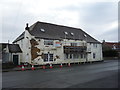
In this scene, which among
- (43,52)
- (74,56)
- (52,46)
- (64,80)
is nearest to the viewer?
(64,80)

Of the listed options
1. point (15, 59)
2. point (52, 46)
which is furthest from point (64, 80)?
point (15, 59)

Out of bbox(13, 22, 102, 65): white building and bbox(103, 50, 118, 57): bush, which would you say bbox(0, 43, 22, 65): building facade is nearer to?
bbox(13, 22, 102, 65): white building

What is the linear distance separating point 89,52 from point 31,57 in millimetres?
15149

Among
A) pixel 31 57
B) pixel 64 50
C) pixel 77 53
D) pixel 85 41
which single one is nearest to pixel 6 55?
pixel 31 57

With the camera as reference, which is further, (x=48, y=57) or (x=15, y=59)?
(x=48, y=57)

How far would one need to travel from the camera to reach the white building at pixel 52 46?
76.2 ft

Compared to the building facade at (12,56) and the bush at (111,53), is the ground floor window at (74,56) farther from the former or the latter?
the bush at (111,53)

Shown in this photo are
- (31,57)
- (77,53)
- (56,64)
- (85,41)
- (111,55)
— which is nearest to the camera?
(31,57)

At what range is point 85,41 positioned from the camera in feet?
99.7

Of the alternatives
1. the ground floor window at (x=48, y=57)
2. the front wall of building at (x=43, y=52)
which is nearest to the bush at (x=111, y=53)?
the front wall of building at (x=43, y=52)

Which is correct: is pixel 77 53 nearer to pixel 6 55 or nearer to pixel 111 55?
pixel 6 55

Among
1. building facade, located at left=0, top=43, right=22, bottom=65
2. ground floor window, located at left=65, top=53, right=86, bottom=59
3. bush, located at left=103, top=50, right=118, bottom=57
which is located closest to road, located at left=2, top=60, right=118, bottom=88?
building facade, located at left=0, top=43, right=22, bottom=65

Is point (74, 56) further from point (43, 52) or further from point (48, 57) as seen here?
point (43, 52)

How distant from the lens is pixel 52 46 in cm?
2500
